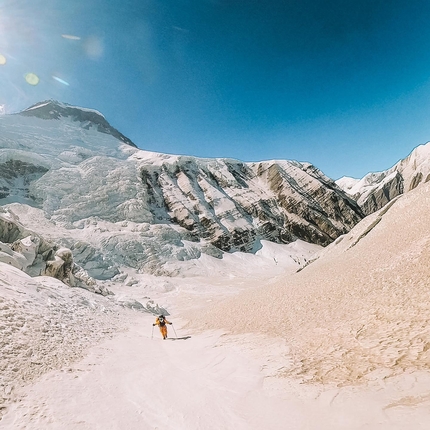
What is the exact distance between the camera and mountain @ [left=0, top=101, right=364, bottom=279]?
67500 millimetres

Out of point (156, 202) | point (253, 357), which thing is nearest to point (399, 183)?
point (156, 202)

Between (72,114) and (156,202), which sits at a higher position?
(72,114)

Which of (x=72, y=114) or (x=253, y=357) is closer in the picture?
(x=253, y=357)

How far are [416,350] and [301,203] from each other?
323 feet

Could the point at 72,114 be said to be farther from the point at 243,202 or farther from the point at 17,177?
the point at 243,202

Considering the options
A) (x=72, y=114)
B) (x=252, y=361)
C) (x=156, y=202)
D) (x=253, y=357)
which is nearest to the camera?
(x=252, y=361)

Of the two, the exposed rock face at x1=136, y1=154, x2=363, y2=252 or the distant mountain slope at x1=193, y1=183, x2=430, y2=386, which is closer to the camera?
the distant mountain slope at x1=193, y1=183, x2=430, y2=386

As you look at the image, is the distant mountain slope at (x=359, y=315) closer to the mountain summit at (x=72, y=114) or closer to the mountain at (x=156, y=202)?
the mountain at (x=156, y=202)

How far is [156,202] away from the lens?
8862 cm

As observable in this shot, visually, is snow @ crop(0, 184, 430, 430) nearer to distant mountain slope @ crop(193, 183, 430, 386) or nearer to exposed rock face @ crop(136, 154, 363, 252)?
distant mountain slope @ crop(193, 183, 430, 386)

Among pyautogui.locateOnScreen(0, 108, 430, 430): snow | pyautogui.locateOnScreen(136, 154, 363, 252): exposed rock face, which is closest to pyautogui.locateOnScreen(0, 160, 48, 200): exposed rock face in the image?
pyautogui.locateOnScreen(136, 154, 363, 252): exposed rock face

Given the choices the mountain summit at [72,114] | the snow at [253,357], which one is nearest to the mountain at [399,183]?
the snow at [253,357]

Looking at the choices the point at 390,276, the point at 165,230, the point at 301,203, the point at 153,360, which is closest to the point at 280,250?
the point at 301,203

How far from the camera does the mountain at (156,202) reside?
67.5m
